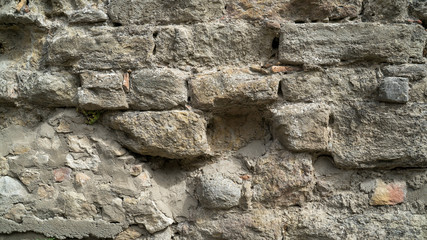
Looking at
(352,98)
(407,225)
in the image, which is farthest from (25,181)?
(407,225)

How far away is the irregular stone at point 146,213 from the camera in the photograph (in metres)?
1.69

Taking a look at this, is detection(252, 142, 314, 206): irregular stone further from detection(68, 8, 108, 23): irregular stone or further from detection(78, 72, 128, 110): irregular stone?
detection(68, 8, 108, 23): irregular stone

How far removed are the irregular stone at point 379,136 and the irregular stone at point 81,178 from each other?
143cm

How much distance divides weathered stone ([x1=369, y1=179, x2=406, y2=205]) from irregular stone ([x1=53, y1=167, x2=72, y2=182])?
5.75ft

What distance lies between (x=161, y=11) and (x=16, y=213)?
1464 mm

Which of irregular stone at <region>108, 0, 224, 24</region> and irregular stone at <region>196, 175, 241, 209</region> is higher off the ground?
irregular stone at <region>108, 0, 224, 24</region>

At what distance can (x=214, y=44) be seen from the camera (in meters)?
1.71

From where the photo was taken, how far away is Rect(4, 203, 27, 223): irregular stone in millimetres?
1729

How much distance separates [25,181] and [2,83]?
0.60 meters

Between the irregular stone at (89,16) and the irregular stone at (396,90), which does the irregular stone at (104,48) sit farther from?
the irregular stone at (396,90)

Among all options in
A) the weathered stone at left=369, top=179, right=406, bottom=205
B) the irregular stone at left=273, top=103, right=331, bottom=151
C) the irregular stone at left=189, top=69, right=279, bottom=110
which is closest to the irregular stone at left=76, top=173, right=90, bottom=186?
the irregular stone at left=189, top=69, right=279, bottom=110

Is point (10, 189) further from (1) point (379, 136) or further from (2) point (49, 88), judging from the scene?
(1) point (379, 136)

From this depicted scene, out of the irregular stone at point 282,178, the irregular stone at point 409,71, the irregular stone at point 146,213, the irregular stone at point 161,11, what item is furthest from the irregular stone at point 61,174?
the irregular stone at point 409,71

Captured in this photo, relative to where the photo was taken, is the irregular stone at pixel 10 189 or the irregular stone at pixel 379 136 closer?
the irregular stone at pixel 379 136
